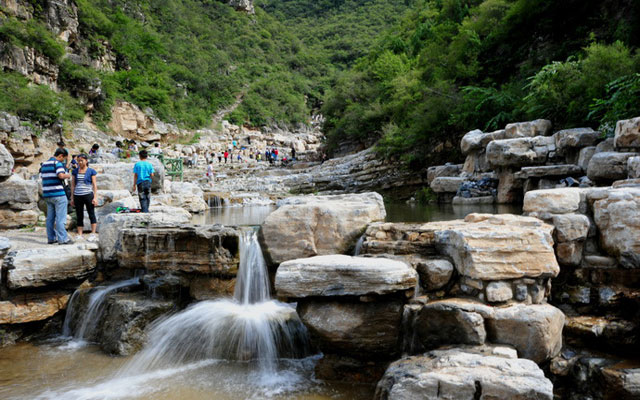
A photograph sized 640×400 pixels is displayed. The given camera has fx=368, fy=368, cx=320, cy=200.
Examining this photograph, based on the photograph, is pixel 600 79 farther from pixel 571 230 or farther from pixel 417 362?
pixel 417 362

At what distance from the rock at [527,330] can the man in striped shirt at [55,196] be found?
22.0ft

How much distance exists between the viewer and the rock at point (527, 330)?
345cm

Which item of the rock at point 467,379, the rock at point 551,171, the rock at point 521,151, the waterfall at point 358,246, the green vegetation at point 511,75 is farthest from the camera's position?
the green vegetation at point 511,75

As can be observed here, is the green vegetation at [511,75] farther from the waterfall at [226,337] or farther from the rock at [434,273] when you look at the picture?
the waterfall at [226,337]

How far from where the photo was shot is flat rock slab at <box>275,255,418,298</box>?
3.83 metres

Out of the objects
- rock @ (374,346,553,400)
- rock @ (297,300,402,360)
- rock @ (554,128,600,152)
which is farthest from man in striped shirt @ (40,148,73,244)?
rock @ (554,128,600,152)

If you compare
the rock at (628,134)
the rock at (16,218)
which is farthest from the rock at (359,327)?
the rock at (16,218)

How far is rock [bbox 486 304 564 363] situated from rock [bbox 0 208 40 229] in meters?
9.27

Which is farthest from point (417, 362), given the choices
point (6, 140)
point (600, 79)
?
point (6, 140)

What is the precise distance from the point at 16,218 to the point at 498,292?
9.46 metres

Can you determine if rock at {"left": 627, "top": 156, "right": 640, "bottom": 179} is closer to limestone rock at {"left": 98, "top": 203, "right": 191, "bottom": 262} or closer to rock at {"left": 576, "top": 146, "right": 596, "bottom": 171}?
rock at {"left": 576, "top": 146, "right": 596, "bottom": 171}

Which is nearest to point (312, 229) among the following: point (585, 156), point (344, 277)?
point (344, 277)

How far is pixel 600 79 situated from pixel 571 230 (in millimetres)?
7472

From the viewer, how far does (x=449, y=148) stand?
15648 millimetres
